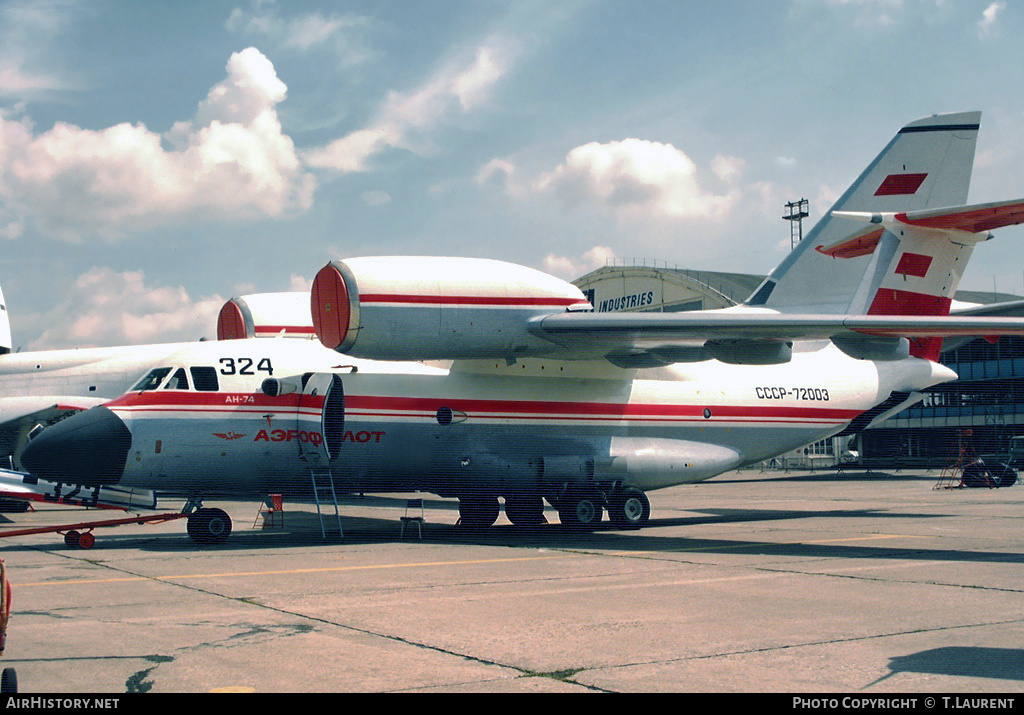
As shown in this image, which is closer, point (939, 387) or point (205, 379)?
point (205, 379)

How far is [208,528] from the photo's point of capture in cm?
1345

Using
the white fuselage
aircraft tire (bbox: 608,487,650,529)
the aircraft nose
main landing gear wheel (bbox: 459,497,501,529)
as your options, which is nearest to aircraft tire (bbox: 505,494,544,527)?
main landing gear wheel (bbox: 459,497,501,529)

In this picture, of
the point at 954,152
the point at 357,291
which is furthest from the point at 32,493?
the point at 954,152

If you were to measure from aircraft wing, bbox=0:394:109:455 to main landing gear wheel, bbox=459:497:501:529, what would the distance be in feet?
40.6

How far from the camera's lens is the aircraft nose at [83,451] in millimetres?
12453

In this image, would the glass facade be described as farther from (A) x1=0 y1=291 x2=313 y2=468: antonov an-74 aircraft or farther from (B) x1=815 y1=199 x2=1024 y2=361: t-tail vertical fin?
(A) x1=0 y1=291 x2=313 y2=468: antonov an-74 aircraft

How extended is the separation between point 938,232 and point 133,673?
1541cm

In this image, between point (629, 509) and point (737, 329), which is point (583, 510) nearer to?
point (629, 509)

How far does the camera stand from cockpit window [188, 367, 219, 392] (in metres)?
13.4

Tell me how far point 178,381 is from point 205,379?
38cm

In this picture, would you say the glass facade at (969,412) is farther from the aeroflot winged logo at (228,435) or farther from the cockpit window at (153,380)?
the cockpit window at (153,380)

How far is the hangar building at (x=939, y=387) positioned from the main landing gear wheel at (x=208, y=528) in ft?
106

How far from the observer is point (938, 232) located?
53.6 feet

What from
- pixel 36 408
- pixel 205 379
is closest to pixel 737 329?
pixel 205 379
